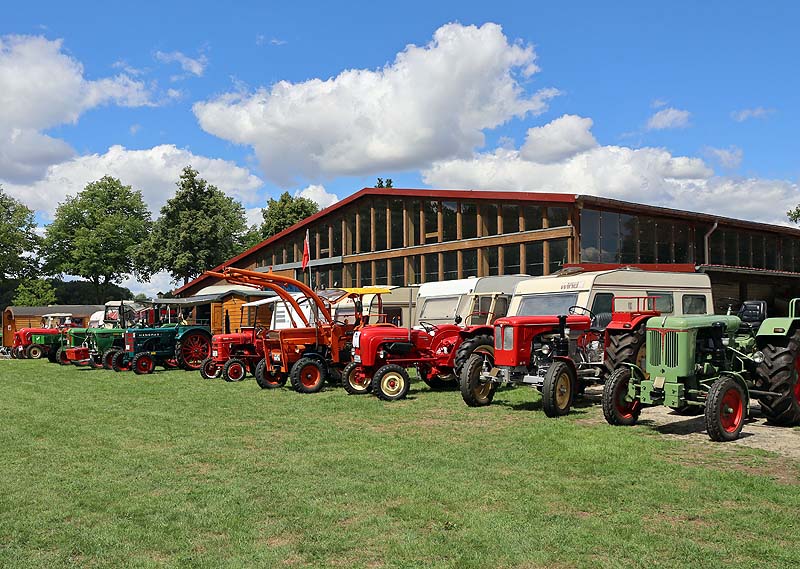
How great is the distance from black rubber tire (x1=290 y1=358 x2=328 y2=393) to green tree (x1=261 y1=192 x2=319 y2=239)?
34425 mm

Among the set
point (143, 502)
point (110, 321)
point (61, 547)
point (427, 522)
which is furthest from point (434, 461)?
point (110, 321)

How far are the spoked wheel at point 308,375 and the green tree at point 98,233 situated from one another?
144 ft

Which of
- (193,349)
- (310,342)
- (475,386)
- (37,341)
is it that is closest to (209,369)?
(193,349)

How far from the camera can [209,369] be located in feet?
57.5

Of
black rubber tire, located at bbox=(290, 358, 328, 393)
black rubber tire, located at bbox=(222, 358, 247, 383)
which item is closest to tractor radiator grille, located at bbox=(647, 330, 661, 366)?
black rubber tire, located at bbox=(290, 358, 328, 393)

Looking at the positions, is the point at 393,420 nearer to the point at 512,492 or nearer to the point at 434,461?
the point at 434,461

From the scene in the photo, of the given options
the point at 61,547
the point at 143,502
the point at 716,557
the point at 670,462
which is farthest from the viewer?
the point at 670,462

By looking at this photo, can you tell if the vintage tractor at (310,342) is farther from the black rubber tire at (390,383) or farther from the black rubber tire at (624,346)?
the black rubber tire at (624,346)

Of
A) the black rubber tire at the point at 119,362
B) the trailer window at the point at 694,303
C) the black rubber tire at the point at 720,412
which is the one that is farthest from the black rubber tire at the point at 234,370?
the black rubber tire at the point at 720,412

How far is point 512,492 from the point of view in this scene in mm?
5691

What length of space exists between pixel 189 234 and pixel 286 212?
636cm

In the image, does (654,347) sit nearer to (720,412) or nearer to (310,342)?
(720,412)

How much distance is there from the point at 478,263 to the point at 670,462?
57.5ft

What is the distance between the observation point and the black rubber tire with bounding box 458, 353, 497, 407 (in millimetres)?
10773
